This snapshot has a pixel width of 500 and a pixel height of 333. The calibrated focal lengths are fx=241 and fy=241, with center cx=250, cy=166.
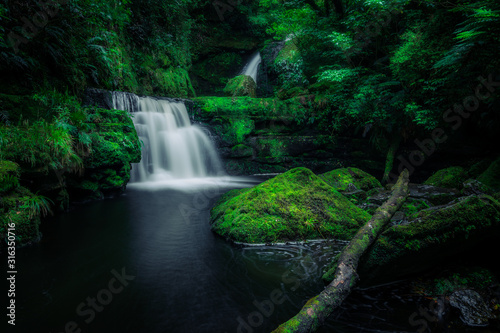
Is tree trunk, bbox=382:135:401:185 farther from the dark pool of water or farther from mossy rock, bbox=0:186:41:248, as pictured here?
mossy rock, bbox=0:186:41:248

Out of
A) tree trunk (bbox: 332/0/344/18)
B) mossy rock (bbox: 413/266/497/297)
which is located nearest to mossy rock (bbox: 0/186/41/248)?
mossy rock (bbox: 413/266/497/297)

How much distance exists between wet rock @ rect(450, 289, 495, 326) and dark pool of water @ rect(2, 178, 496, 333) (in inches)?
14.8

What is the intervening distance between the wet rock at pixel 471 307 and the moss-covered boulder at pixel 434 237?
0.41 meters

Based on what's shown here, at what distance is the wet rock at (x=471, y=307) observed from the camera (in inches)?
86.4

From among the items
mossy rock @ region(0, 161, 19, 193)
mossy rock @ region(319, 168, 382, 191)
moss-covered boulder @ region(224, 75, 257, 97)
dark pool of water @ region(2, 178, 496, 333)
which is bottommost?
dark pool of water @ region(2, 178, 496, 333)

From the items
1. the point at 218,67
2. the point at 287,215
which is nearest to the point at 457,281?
the point at 287,215

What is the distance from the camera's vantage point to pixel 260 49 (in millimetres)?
20406

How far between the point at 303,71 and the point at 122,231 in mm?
12672

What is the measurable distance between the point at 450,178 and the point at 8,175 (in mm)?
10011

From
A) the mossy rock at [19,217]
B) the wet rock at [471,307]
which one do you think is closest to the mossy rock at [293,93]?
the wet rock at [471,307]

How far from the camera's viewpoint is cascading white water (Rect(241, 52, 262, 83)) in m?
19.3

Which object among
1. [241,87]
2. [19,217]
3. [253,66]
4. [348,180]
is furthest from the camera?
[253,66]

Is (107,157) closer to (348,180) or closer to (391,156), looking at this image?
(348,180)

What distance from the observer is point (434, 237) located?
253 centimetres
